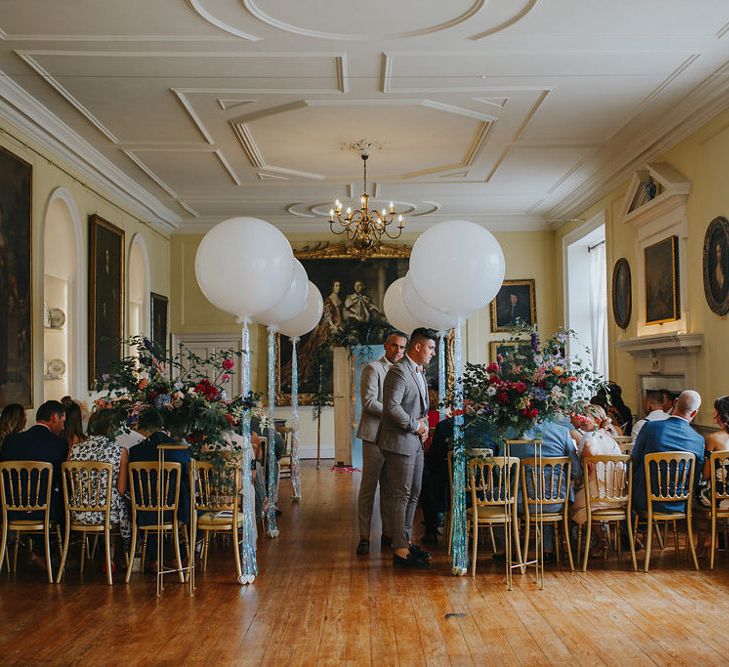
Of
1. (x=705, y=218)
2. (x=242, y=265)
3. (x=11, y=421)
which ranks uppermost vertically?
(x=705, y=218)

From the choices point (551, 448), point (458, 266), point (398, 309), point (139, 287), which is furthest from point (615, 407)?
point (139, 287)

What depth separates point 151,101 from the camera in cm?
851

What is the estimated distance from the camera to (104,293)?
11195 millimetres

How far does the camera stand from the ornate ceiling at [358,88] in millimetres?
6531

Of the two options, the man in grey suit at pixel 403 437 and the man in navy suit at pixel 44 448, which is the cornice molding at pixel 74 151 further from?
the man in grey suit at pixel 403 437

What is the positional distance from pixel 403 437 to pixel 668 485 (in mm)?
2041

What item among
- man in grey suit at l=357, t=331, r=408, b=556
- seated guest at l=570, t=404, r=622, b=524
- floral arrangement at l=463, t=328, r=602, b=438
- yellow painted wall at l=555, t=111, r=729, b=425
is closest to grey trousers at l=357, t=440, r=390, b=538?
man in grey suit at l=357, t=331, r=408, b=556

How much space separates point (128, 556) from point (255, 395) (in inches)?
59.9

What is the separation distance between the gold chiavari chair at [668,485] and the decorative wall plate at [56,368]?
6.73 meters

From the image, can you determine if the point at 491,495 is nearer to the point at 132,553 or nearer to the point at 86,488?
the point at 132,553

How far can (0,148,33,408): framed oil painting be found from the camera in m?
8.09

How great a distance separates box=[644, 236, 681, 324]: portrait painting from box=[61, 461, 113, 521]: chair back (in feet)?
20.8

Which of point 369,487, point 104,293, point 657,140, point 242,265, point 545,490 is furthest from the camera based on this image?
point 104,293

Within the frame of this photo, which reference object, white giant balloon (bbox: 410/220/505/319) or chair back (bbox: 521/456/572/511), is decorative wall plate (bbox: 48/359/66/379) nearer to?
white giant balloon (bbox: 410/220/505/319)
